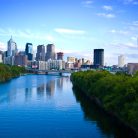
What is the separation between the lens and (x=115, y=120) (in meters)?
42.8

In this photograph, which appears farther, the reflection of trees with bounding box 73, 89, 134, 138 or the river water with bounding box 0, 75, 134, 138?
the reflection of trees with bounding box 73, 89, 134, 138

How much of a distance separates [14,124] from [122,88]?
12.4 m

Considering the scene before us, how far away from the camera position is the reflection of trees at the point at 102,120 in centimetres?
3731

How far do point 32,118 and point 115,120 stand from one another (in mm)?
9887

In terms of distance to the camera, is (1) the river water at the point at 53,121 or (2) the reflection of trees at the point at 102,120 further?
(2) the reflection of trees at the point at 102,120

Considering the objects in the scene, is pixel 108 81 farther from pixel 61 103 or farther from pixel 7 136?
pixel 7 136

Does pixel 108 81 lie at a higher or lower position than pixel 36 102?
higher

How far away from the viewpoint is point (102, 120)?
44.4 metres

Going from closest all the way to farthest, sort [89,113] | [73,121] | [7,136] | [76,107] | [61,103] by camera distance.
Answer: [7,136] → [73,121] → [89,113] → [76,107] → [61,103]

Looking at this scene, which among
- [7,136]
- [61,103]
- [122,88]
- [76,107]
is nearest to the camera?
[7,136]

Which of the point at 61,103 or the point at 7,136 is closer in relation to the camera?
the point at 7,136

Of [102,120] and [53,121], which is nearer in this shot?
[53,121]

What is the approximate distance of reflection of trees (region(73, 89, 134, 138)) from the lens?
37.3 m

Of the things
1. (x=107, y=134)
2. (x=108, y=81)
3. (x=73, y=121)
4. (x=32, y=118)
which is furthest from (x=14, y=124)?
(x=108, y=81)
